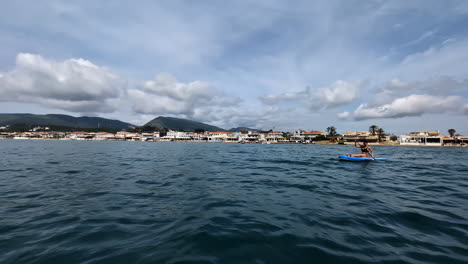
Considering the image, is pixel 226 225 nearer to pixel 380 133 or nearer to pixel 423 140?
pixel 380 133

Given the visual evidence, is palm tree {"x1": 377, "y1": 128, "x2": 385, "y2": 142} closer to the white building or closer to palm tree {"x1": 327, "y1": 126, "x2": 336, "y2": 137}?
the white building

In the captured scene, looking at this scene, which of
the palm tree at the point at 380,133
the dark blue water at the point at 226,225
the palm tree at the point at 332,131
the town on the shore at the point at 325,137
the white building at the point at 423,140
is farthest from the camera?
the palm tree at the point at 332,131

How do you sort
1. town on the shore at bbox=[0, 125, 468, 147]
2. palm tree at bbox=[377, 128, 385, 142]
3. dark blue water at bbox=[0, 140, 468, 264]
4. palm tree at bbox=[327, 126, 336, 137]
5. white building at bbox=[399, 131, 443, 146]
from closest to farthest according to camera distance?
dark blue water at bbox=[0, 140, 468, 264]
white building at bbox=[399, 131, 443, 146]
town on the shore at bbox=[0, 125, 468, 147]
palm tree at bbox=[377, 128, 385, 142]
palm tree at bbox=[327, 126, 336, 137]

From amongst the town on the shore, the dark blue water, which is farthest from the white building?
the dark blue water

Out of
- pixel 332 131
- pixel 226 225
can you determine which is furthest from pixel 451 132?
pixel 226 225

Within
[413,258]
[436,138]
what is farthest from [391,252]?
[436,138]

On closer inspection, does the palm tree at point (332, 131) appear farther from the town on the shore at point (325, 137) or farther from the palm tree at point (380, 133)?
the palm tree at point (380, 133)

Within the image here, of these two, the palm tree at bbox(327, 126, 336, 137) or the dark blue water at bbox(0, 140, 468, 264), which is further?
the palm tree at bbox(327, 126, 336, 137)

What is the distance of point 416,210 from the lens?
5922 millimetres

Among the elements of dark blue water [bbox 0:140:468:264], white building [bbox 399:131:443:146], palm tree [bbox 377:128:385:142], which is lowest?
dark blue water [bbox 0:140:468:264]

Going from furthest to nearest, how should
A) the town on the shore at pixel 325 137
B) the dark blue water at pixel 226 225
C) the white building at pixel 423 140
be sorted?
the town on the shore at pixel 325 137 < the white building at pixel 423 140 < the dark blue water at pixel 226 225

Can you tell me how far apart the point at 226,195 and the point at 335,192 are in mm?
4534

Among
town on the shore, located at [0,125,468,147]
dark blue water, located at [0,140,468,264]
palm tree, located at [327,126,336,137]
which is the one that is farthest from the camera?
palm tree, located at [327,126,336,137]

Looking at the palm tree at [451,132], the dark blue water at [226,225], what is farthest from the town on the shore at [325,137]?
the dark blue water at [226,225]
